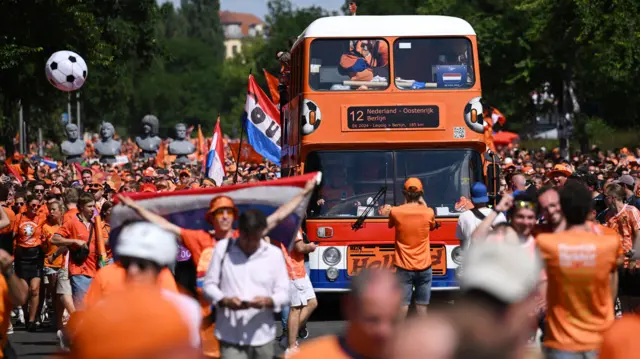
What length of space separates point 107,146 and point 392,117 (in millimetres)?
21102

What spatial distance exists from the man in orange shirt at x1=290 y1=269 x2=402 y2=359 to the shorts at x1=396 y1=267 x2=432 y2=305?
840 cm

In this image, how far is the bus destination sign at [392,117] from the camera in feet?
52.1

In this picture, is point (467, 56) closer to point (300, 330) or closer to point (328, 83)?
point (328, 83)

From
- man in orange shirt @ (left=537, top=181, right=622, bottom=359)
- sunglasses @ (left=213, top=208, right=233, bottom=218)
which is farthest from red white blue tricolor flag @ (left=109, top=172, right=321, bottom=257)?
man in orange shirt @ (left=537, top=181, right=622, bottom=359)

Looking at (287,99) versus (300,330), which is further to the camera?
(287,99)

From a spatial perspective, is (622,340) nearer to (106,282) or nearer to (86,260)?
(106,282)

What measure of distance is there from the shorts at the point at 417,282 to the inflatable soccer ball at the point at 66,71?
498 inches

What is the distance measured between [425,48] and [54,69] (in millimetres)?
10329

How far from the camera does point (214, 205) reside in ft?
28.8

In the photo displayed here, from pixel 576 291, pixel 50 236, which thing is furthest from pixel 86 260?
pixel 576 291

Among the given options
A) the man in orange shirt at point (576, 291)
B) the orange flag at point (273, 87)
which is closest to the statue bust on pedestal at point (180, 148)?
the orange flag at point (273, 87)

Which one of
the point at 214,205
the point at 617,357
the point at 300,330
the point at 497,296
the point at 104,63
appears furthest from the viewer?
the point at 104,63

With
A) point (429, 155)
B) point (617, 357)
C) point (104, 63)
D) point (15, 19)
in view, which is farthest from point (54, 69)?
point (617, 357)

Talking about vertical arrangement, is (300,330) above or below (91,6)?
below
